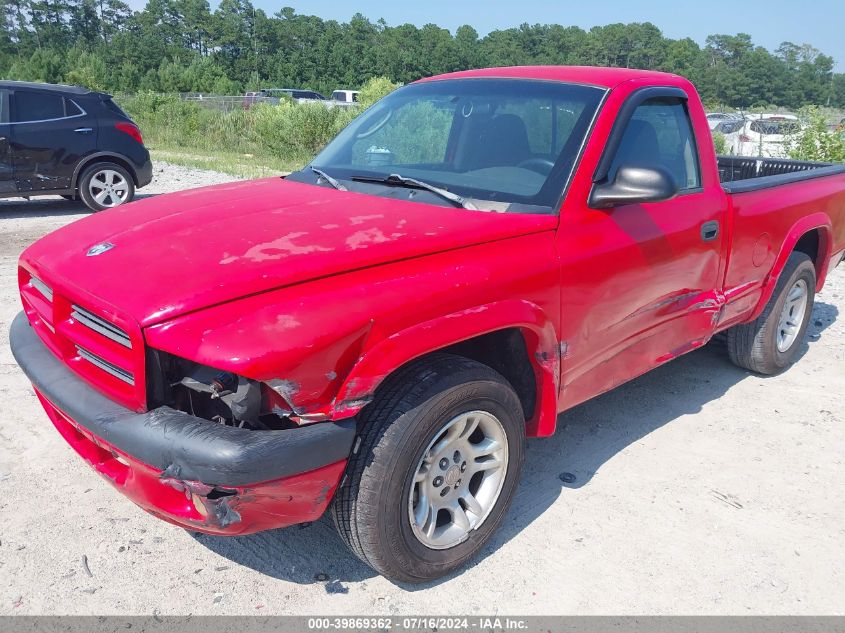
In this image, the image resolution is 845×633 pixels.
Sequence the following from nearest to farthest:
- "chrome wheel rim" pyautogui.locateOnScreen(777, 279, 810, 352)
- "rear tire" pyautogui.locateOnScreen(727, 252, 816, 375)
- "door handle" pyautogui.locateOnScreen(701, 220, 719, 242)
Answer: "door handle" pyautogui.locateOnScreen(701, 220, 719, 242) → "rear tire" pyautogui.locateOnScreen(727, 252, 816, 375) → "chrome wheel rim" pyautogui.locateOnScreen(777, 279, 810, 352)

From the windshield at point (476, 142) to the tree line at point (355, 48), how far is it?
6891cm

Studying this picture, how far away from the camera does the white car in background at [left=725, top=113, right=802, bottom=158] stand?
1096 centimetres

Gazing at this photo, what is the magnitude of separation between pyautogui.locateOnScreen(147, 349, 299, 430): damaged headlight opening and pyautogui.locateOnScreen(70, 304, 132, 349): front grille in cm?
15

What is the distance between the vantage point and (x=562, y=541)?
3.07 m

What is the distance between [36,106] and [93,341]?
850cm

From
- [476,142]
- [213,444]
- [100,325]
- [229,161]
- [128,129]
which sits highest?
[476,142]

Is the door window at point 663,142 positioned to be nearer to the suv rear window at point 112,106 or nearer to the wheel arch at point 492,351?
the wheel arch at point 492,351

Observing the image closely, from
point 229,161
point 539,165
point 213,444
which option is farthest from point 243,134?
point 213,444

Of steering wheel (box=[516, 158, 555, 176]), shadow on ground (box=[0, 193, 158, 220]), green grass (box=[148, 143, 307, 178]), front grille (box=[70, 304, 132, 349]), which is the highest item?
steering wheel (box=[516, 158, 555, 176])

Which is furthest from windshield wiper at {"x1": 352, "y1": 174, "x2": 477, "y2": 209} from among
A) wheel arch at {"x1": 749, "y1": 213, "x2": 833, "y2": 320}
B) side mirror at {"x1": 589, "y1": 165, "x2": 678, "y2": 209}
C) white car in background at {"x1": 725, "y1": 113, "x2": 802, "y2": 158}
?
white car in background at {"x1": 725, "y1": 113, "x2": 802, "y2": 158}

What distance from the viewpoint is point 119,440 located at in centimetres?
231

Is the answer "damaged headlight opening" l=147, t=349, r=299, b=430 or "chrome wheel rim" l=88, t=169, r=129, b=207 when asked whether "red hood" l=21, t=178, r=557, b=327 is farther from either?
"chrome wheel rim" l=88, t=169, r=129, b=207

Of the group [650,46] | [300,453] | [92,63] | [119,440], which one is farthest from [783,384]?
[650,46]

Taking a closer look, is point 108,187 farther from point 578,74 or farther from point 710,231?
point 710,231
